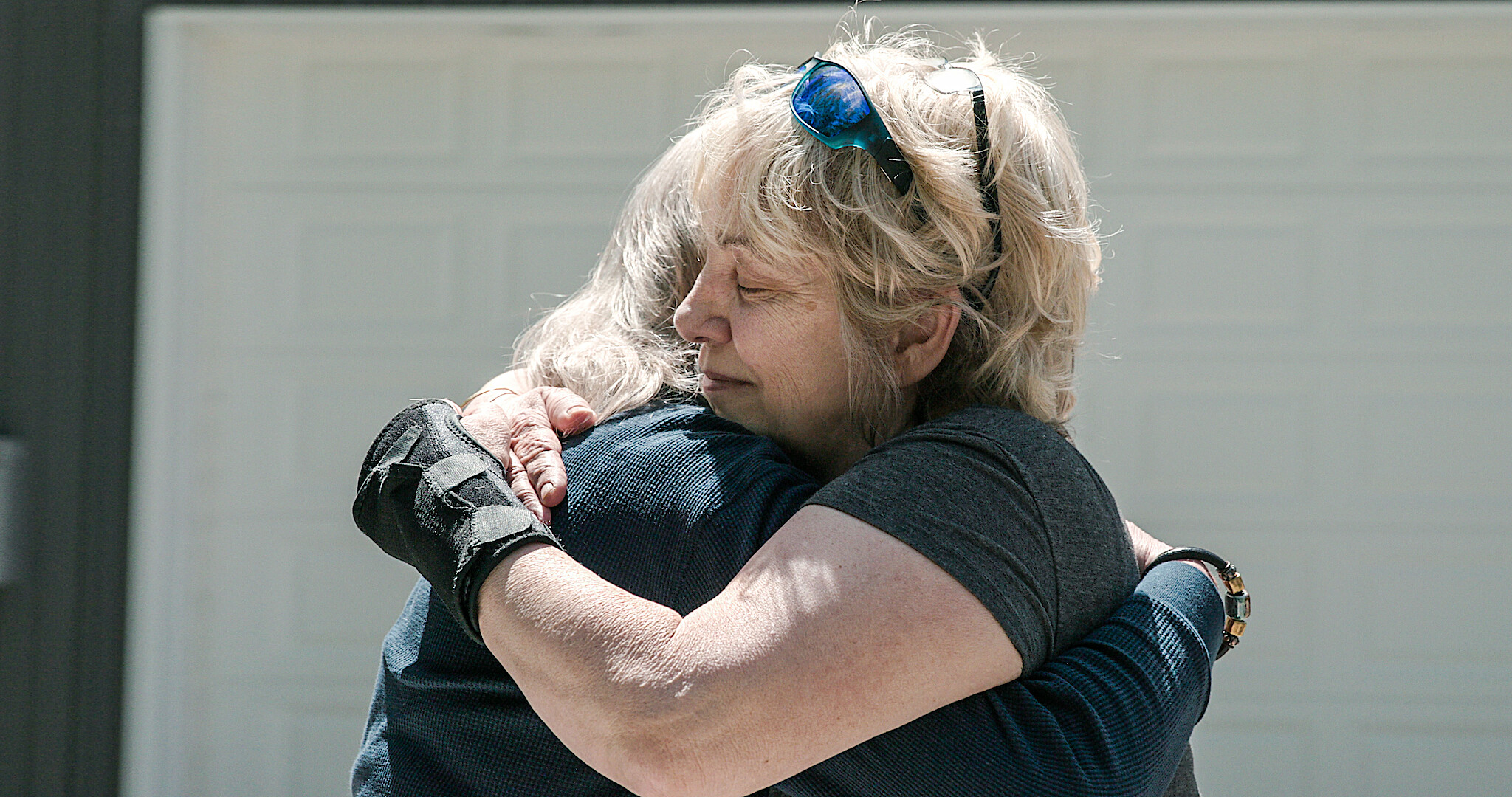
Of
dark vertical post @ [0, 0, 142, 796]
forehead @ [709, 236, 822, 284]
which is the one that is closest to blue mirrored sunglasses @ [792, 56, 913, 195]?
forehead @ [709, 236, 822, 284]

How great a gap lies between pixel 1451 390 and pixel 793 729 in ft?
11.4

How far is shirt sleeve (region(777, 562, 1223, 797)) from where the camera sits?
97cm

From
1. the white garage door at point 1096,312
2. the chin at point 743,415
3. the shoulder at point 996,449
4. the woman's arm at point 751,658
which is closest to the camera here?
the woman's arm at point 751,658

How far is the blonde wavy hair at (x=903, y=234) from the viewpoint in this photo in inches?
44.9

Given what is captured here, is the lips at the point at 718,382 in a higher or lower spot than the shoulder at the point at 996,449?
lower

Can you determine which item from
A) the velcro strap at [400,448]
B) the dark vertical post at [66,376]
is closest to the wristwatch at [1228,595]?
the velcro strap at [400,448]

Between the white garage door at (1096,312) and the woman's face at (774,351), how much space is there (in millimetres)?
2626

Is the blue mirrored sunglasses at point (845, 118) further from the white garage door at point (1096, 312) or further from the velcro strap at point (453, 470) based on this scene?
the white garage door at point (1096, 312)

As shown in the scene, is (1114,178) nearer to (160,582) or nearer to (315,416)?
(315,416)

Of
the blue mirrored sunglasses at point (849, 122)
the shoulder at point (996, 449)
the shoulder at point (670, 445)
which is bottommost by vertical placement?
the shoulder at point (670, 445)

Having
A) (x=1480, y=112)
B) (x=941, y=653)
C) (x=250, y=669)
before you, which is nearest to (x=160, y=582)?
(x=250, y=669)

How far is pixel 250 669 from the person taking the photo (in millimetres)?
3869

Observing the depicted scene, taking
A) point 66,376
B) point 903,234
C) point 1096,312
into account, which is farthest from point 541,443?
point 66,376

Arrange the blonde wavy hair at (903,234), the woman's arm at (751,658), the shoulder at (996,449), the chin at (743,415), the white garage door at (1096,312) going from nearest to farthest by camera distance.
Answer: the woman's arm at (751,658), the shoulder at (996,449), the blonde wavy hair at (903,234), the chin at (743,415), the white garage door at (1096,312)
